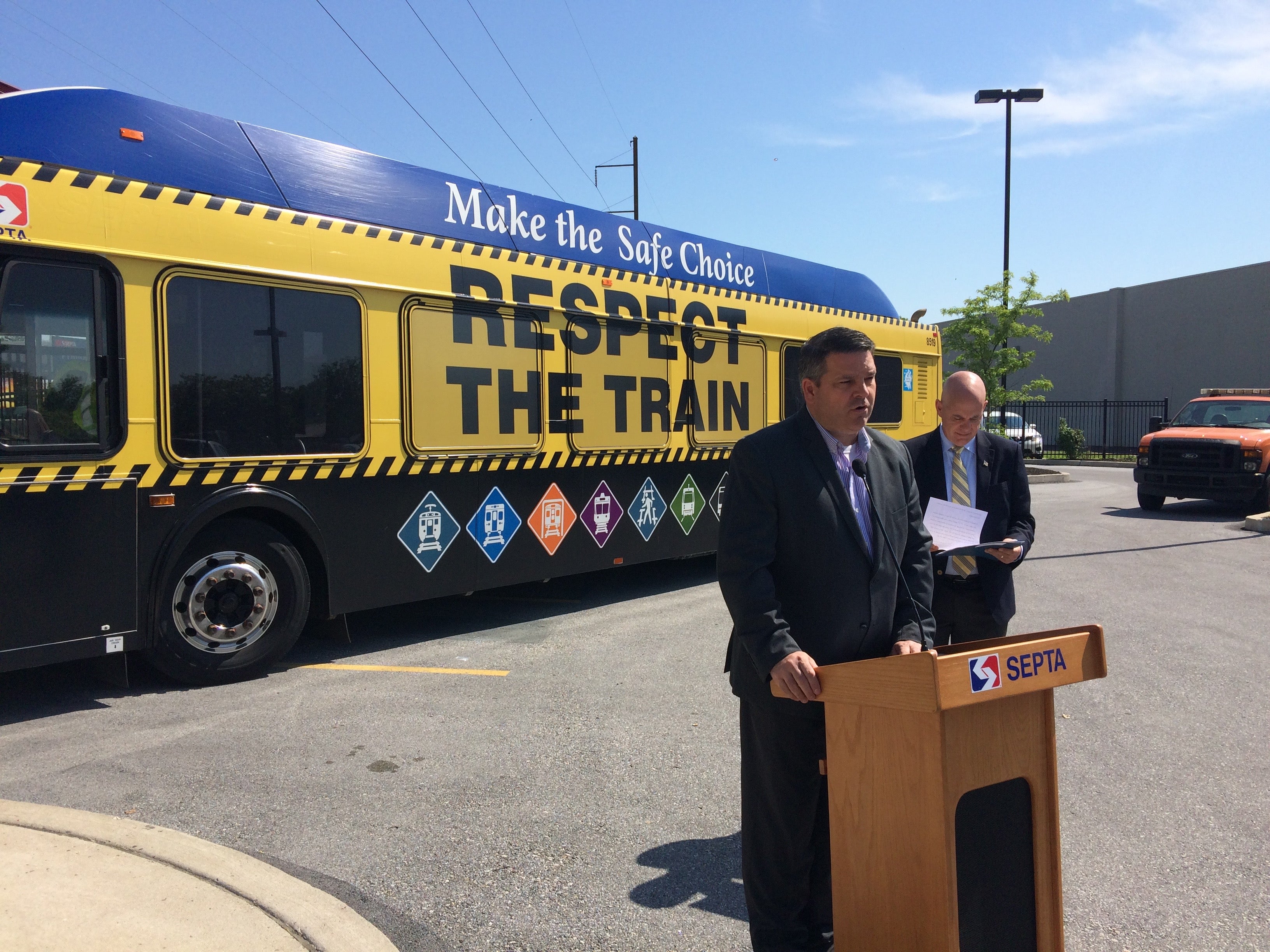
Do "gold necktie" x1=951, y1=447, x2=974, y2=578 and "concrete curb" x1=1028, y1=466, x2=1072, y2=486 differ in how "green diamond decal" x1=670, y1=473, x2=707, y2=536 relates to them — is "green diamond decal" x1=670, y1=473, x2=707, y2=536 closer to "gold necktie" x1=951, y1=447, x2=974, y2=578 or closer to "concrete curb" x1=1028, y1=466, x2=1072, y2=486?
"gold necktie" x1=951, y1=447, x2=974, y2=578

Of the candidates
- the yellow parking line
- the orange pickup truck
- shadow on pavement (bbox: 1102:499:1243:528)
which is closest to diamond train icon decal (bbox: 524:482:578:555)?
the yellow parking line

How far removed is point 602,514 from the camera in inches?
331

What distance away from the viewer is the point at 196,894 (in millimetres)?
3238

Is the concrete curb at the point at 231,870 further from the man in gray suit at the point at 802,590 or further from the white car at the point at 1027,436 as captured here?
the white car at the point at 1027,436

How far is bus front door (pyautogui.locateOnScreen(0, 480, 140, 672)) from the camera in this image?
5.04 metres

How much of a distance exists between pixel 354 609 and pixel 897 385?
7.71 m

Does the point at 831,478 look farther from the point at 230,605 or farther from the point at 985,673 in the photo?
the point at 230,605

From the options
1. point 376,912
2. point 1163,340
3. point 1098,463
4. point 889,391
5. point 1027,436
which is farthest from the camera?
point 1163,340

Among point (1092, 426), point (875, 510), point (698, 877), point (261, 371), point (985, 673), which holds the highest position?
point (261, 371)

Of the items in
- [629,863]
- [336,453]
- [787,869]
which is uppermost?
[336,453]

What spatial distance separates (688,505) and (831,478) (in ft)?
21.6

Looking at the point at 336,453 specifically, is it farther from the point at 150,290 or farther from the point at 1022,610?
the point at 1022,610

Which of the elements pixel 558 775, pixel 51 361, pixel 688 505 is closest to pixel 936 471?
pixel 558 775

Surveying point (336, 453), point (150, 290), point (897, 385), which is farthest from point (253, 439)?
point (897, 385)
